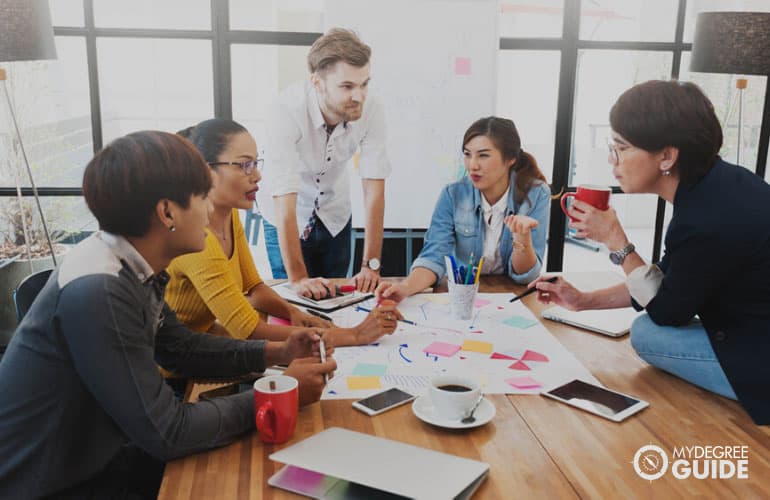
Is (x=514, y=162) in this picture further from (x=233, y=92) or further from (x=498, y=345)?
(x=233, y=92)

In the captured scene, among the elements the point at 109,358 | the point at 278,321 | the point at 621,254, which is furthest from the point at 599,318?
the point at 109,358

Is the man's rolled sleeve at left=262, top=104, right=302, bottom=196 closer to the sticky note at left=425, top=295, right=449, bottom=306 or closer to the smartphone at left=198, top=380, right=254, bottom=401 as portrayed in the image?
the sticky note at left=425, top=295, right=449, bottom=306

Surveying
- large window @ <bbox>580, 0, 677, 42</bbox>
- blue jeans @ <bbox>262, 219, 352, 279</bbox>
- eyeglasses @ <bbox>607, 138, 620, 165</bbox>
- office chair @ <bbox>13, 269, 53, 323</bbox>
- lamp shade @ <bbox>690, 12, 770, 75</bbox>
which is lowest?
blue jeans @ <bbox>262, 219, 352, 279</bbox>

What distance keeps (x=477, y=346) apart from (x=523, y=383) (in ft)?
0.71

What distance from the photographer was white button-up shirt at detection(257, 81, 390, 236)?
255cm

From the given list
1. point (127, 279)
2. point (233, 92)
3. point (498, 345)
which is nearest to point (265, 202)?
point (233, 92)

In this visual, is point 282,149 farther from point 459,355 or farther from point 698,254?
point 698,254

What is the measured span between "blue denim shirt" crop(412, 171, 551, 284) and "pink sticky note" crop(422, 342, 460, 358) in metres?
0.72

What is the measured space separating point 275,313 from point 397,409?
687 millimetres

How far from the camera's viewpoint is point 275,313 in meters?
1.87

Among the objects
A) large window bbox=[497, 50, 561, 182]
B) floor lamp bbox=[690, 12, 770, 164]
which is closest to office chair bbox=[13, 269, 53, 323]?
large window bbox=[497, 50, 561, 182]

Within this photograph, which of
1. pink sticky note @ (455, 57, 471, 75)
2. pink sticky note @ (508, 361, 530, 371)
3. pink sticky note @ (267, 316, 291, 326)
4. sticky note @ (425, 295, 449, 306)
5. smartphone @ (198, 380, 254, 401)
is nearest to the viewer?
smartphone @ (198, 380, 254, 401)

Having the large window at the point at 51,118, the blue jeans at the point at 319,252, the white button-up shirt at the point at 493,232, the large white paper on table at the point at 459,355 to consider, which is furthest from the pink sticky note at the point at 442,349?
the large window at the point at 51,118

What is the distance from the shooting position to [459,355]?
5.09 feet
